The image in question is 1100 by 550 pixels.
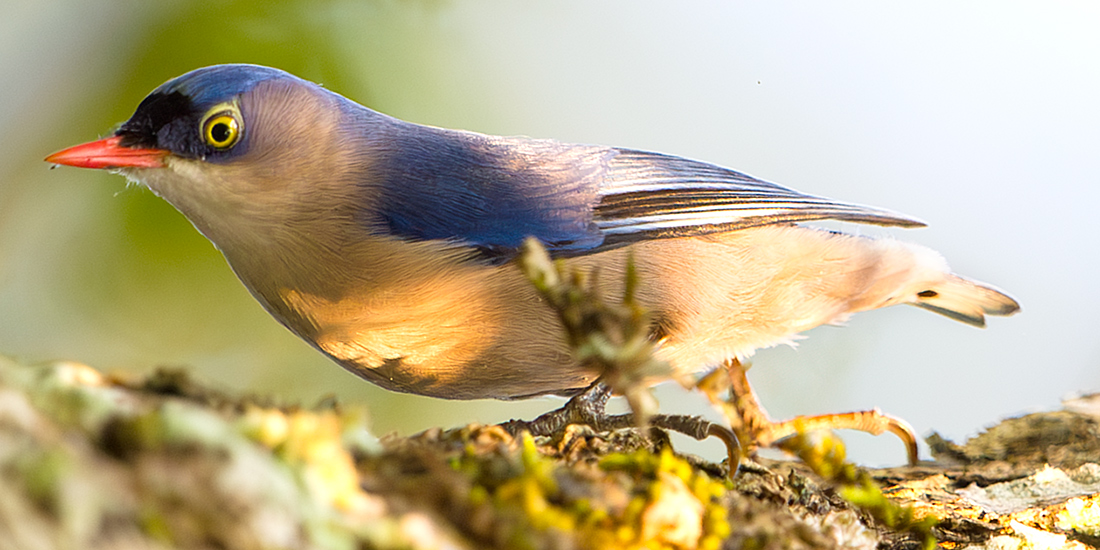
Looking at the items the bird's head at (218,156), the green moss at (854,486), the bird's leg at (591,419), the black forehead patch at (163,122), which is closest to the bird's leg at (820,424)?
the bird's leg at (591,419)

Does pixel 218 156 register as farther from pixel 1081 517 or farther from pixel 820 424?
pixel 1081 517

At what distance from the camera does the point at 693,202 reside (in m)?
2.12

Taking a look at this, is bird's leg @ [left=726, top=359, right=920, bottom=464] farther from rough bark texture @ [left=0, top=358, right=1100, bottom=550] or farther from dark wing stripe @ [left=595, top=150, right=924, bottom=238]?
rough bark texture @ [left=0, top=358, right=1100, bottom=550]

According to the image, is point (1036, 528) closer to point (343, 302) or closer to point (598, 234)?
point (598, 234)

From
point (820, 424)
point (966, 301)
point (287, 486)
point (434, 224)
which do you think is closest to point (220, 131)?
point (434, 224)

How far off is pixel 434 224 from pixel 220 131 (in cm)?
61

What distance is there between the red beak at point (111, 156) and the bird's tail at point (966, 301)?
266 centimetres

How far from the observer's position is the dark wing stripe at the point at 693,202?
206cm

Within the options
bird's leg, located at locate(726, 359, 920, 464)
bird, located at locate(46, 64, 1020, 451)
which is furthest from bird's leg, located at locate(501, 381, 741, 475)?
bird's leg, located at locate(726, 359, 920, 464)

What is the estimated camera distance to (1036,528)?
5.95 ft

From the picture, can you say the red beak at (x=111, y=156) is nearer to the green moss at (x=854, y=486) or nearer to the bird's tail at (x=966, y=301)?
the green moss at (x=854, y=486)

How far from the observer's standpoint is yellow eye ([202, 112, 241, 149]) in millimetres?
1896

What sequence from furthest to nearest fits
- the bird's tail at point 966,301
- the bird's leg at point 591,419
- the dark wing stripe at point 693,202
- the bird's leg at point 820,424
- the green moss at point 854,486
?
the bird's tail at point 966,301, the bird's leg at point 820,424, the dark wing stripe at point 693,202, the bird's leg at point 591,419, the green moss at point 854,486

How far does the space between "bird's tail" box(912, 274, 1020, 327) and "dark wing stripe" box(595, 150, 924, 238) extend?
0.53 m
